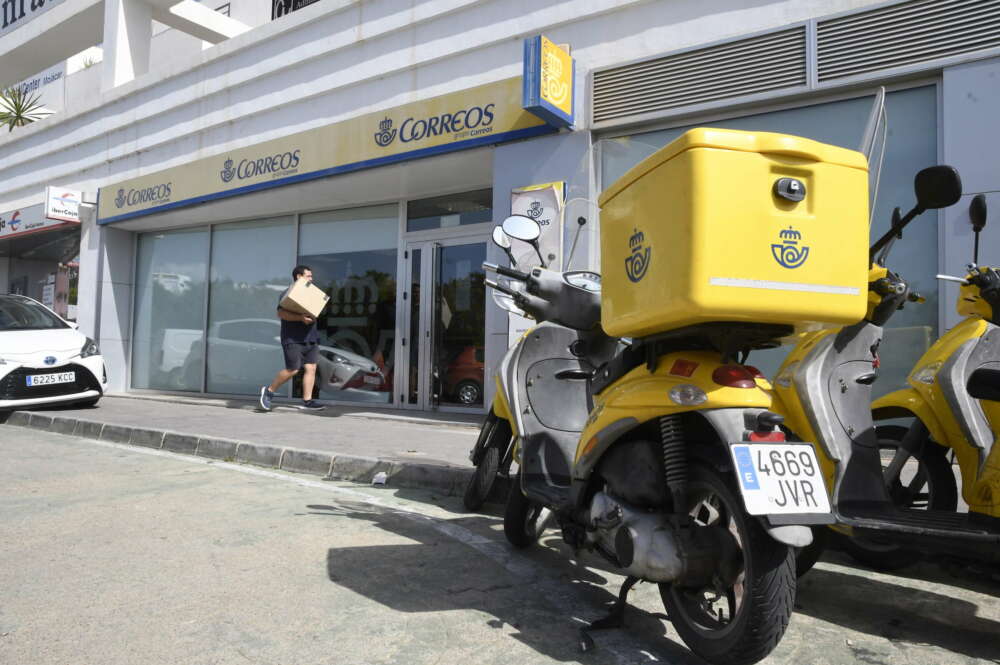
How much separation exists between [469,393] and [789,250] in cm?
702

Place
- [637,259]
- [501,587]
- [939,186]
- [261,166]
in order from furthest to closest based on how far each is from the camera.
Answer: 1. [261,166]
2. [501,587]
3. [939,186]
4. [637,259]

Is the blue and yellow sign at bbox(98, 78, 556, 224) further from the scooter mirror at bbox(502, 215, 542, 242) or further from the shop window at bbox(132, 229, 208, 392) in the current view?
the scooter mirror at bbox(502, 215, 542, 242)

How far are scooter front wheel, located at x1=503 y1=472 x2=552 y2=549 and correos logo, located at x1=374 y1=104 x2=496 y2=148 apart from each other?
5261 millimetres

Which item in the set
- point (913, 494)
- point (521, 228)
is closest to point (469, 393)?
point (521, 228)

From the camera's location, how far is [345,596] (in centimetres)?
269

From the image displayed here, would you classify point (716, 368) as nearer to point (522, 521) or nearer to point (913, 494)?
point (522, 521)

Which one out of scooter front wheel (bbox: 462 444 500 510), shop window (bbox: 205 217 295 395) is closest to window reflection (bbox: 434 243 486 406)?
shop window (bbox: 205 217 295 395)

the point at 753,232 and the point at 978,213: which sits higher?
the point at 978,213

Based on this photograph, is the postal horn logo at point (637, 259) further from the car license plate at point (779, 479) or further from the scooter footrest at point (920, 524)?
the scooter footrest at point (920, 524)

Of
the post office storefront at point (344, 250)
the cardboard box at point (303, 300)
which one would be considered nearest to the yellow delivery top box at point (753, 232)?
the post office storefront at point (344, 250)

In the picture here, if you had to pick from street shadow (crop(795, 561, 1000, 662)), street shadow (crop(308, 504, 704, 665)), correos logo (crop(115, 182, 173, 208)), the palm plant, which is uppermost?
the palm plant

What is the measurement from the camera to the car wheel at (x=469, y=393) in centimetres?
882

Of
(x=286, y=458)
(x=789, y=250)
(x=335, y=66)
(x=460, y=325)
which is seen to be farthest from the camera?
(x=335, y=66)

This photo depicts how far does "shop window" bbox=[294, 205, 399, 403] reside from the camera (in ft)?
32.2
